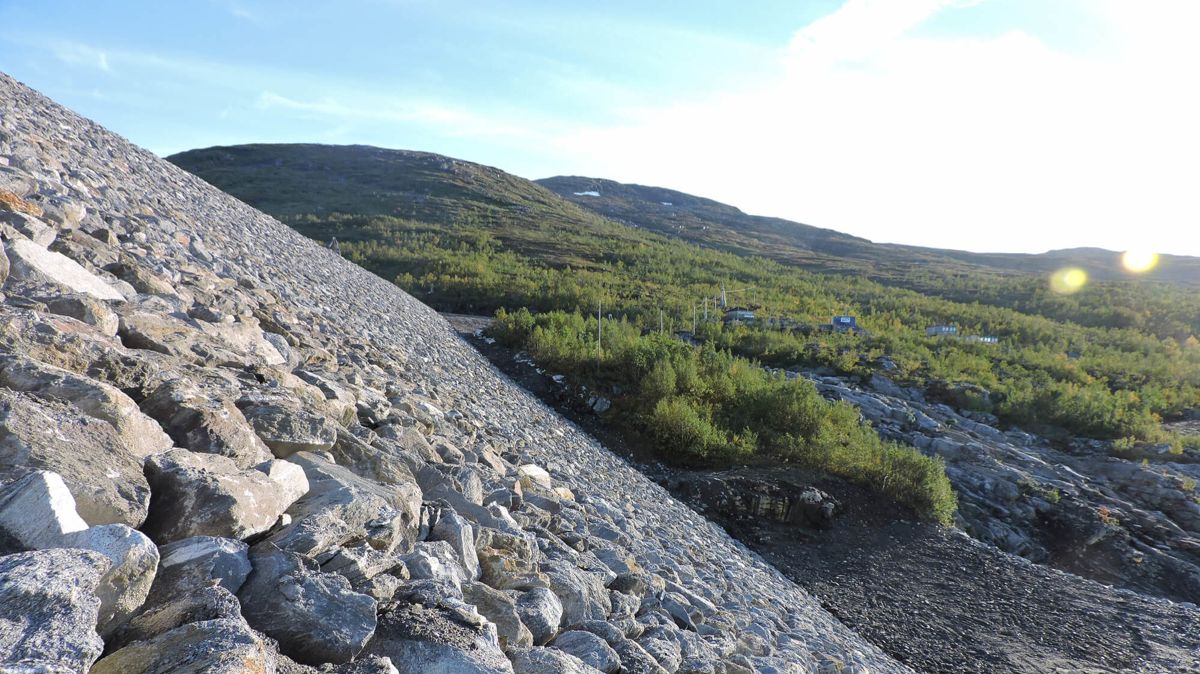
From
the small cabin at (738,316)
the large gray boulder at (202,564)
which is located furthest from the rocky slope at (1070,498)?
the large gray boulder at (202,564)

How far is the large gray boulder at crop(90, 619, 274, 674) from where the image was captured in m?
1.83

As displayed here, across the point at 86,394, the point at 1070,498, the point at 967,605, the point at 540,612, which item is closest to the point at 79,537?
the point at 86,394

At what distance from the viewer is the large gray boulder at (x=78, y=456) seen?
2225 mm

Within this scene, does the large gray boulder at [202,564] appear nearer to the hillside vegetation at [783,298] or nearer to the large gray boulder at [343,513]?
the large gray boulder at [343,513]

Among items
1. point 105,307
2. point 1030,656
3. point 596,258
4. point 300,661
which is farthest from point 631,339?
point 596,258

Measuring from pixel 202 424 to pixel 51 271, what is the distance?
1.95m

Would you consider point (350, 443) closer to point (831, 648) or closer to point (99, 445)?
point (99, 445)

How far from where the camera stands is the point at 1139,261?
308 feet

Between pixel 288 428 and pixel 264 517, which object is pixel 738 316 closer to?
pixel 288 428

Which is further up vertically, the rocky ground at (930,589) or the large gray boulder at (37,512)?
the large gray boulder at (37,512)

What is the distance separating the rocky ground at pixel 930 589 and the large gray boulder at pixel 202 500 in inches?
286

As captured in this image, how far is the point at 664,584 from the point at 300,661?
3.01 m

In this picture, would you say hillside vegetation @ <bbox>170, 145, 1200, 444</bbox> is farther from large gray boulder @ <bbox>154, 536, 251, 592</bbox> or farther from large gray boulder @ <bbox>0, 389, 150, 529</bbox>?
large gray boulder @ <bbox>154, 536, 251, 592</bbox>

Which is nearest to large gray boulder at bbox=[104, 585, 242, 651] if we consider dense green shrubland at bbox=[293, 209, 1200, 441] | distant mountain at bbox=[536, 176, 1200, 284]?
dense green shrubland at bbox=[293, 209, 1200, 441]
